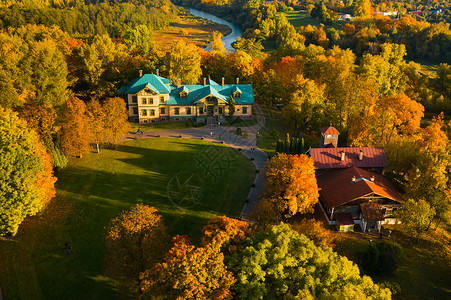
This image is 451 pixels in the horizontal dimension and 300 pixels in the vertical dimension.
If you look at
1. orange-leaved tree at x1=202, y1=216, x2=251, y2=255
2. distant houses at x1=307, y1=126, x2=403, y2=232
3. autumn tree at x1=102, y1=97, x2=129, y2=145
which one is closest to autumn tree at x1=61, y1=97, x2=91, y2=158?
autumn tree at x1=102, y1=97, x2=129, y2=145

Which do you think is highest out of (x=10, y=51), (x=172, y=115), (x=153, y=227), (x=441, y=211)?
(x=10, y=51)

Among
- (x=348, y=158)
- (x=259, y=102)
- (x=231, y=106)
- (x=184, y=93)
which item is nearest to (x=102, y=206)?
(x=348, y=158)

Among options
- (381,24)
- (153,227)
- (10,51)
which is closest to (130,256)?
(153,227)

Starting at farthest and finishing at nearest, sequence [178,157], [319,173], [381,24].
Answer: [381,24], [178,157], [319,173]

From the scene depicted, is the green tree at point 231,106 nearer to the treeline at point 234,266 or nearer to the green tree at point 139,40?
the green tree at point 139,40

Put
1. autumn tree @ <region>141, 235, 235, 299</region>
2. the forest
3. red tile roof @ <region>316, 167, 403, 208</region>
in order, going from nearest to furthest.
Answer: autumn tree @ <region>141, 235, 235, 299</region>
the forest
red tile roof @ <region>316, 167, 403, 208</region>

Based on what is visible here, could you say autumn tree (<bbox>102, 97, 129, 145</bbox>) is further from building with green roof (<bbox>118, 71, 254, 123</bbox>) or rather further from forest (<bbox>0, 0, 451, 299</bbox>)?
building with green roof (<bbox>118, 71, 254, 123</bbox>)

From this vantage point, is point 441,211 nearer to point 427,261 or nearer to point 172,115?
point 427,261

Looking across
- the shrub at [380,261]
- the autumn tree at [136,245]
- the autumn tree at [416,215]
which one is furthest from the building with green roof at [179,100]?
the shrub at [380,261]
